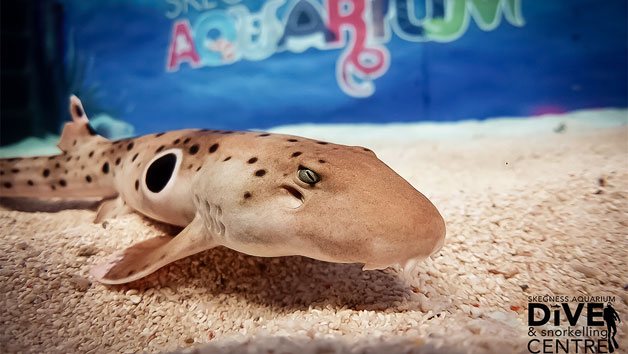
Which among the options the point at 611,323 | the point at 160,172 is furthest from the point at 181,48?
the point at 611,323

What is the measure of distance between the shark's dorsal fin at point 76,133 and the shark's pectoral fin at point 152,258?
150 centimetres

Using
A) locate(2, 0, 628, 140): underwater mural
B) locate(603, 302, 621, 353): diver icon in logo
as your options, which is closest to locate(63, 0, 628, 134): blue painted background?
locate(2, 0, 628, 140): underwater mural

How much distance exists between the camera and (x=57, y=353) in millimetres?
1492

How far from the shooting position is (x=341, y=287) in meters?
1.89

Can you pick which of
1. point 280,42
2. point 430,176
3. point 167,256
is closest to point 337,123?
point 280,42

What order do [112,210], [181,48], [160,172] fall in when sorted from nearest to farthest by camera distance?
[160,172] < [112,210] < [181,48]

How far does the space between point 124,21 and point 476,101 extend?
4754 millimetres

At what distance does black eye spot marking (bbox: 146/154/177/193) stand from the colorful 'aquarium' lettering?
2.82 metres

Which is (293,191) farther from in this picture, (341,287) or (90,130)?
(90,130)

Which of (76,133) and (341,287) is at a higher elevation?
(76,133)

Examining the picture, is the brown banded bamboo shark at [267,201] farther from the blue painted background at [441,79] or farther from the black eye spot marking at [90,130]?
the blue painted background at [441,79]

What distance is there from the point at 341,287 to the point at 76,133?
2.76 m

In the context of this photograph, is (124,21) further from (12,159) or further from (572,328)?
(572,328)

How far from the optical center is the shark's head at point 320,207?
1.36 metres
